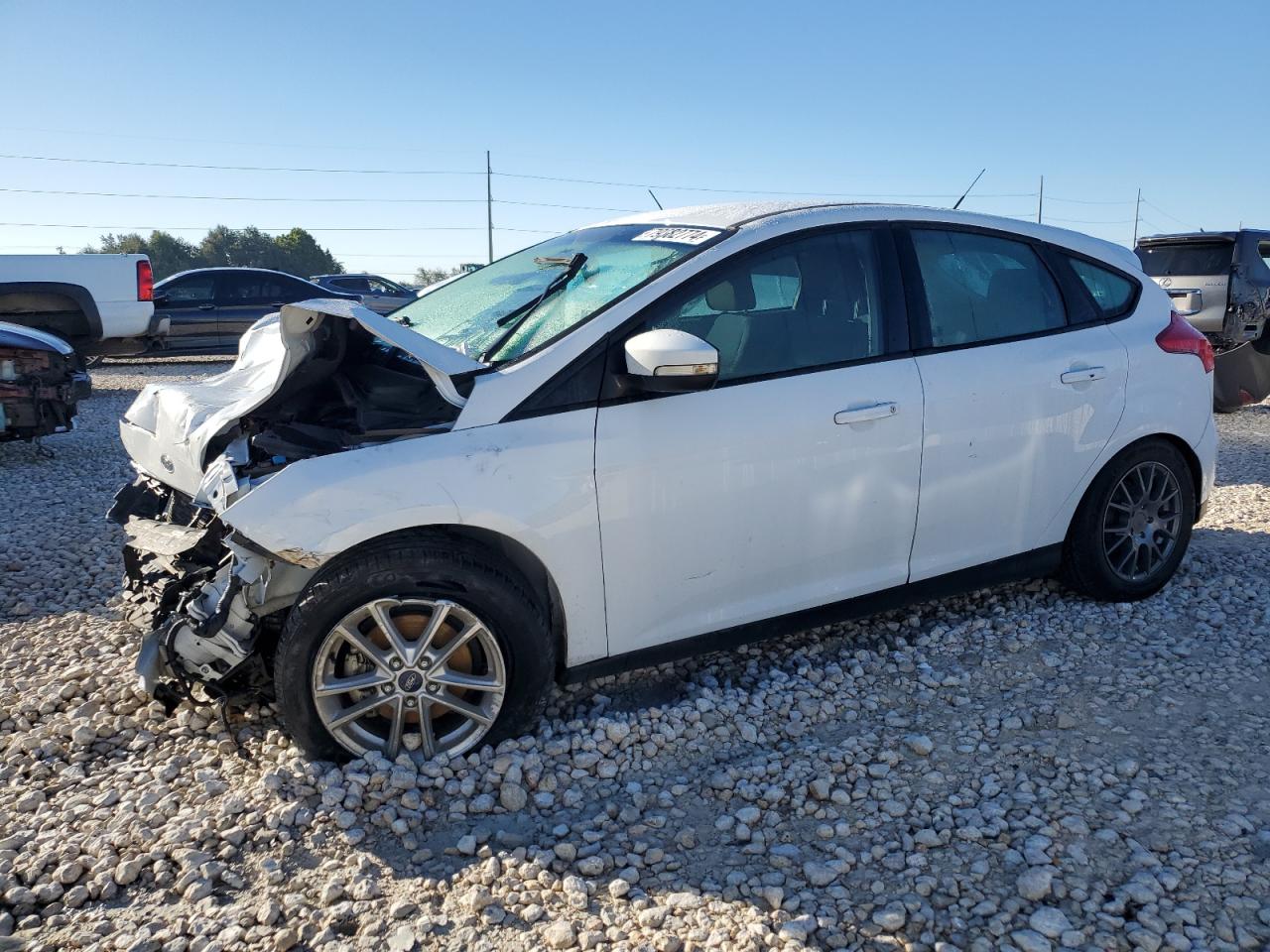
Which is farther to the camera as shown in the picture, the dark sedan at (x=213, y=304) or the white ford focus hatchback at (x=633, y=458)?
the dark sedan at (x=213, y=304)

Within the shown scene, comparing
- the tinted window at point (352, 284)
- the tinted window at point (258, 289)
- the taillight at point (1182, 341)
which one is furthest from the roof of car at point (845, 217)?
the tinted window at point (352, 284)

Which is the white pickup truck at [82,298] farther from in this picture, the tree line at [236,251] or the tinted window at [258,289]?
the tree line at [236,251]

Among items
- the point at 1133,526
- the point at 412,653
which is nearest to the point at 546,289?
the point at 412,653

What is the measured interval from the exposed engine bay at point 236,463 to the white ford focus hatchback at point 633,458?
0.01 meters

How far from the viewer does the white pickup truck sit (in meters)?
10.6

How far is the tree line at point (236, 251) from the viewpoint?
48.7m

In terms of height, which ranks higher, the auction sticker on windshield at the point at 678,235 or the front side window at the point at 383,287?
the auction sticker on windshield at the point at 678,235

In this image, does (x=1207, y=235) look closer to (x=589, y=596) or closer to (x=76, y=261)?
(x=589, y=596)

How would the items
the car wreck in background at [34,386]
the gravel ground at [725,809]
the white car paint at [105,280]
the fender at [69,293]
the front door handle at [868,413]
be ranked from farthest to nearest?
1. the white car paint at [105,280]
2. the fender at [69,293]
3. the car wreck in background at [34,386]
4. the front door handle at [868,413]
5. the gravel ground at [725,809]

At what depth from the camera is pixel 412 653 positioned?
10.5 feet

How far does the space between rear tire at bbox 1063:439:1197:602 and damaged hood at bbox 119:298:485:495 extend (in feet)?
9.28

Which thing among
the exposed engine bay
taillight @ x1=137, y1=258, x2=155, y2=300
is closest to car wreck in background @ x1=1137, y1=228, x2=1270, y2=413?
the exposed engine bay

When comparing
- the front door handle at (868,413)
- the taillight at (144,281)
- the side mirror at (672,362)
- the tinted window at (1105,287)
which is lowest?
the front door handle at (868,413)

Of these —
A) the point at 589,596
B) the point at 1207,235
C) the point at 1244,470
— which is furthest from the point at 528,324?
the point at 1207,235
